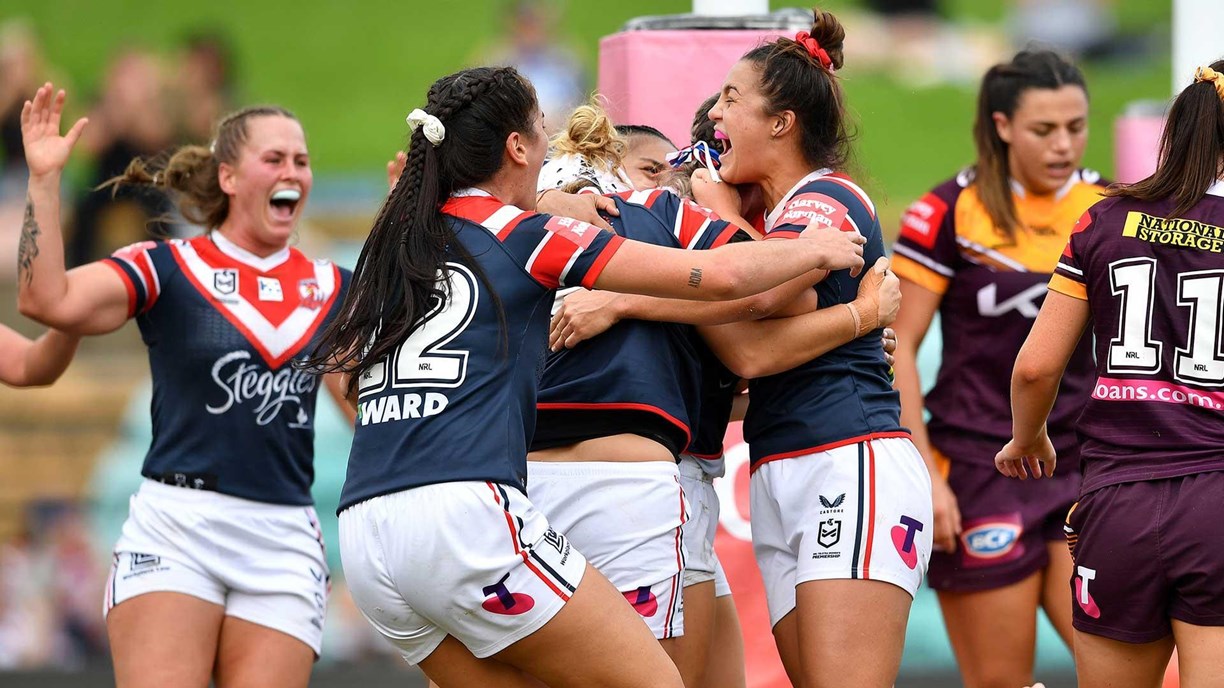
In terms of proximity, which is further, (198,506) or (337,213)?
(337,213)

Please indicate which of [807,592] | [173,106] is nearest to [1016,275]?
[807,592]

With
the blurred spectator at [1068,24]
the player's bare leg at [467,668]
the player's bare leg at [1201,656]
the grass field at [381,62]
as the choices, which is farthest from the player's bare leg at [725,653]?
the blurred spectator at [1068,24]

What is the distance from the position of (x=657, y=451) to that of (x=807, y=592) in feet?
1.48

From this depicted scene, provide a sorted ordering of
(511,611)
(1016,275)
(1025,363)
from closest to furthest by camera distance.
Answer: (511,611), (1025,363), (1016,275)

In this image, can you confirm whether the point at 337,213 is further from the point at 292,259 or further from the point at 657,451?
the point at 657,451

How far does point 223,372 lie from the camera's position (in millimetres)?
3889

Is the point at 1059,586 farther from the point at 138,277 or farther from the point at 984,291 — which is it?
the point at 138,277

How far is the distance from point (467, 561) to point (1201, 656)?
4.73 ft

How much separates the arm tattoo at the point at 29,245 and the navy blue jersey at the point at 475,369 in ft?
4.23

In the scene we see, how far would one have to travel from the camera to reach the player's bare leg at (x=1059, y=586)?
13.5ft

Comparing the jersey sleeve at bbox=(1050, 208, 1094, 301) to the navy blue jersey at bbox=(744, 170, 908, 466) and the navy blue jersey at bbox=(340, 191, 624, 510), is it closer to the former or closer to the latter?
the navy blue jersey at bbox=(744, 170, 908, 466)

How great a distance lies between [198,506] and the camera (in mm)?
3840

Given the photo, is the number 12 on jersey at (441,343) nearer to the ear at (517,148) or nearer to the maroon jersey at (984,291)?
the ear at (517,148)

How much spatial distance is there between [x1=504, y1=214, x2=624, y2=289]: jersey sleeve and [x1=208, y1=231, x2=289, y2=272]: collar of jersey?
1559 millimetres
